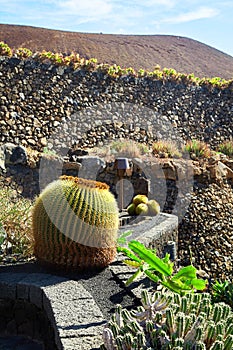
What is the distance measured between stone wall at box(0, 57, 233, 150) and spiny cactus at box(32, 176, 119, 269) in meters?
5.86

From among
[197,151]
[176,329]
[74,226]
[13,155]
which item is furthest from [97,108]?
[176,329]

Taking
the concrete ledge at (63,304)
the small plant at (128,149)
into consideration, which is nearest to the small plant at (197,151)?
the small plant at (128,149)

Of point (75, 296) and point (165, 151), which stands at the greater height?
point (165, 151)

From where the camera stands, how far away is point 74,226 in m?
3.86

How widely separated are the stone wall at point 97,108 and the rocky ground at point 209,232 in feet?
10.4

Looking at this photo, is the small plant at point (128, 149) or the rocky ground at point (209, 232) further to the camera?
the small plant at point (128, 149)

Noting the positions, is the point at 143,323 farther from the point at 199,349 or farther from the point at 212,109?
the point at 212,109

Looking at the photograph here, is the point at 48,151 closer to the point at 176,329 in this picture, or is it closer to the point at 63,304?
the point at 63,304

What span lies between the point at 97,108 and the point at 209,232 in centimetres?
451

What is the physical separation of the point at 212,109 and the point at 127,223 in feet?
26.3

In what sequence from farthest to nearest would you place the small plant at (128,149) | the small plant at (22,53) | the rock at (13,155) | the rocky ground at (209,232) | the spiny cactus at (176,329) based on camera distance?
the small plant at (22,53) → the small plant at (128,149) → the rock at (13,155) → the rocky ground at (209,232) → the spiny cactus at (176,329)

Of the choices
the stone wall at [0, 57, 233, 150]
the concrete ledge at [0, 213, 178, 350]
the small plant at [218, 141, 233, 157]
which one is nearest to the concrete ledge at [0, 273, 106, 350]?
the concrete ledge at [0, 213, 178, 350]

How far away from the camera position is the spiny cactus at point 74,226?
3.87 metres

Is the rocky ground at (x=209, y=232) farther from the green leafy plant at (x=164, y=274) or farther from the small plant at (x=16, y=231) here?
the green leafy plant at (x=164, y=274)
